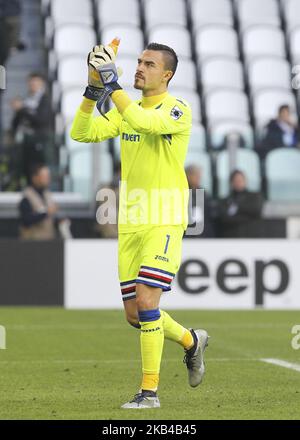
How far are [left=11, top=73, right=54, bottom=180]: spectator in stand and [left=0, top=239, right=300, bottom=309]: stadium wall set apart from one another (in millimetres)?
1152

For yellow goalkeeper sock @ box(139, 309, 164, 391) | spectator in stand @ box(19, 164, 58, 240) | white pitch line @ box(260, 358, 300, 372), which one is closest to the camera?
yellow goalkeeper sock @ box(139, 309, 164, 391)

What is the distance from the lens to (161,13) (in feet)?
76.8

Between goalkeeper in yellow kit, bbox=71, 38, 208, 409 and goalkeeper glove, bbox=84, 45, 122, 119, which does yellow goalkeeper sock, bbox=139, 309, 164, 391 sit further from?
goalkeeper glove, bbox=84, 45, 122, 119

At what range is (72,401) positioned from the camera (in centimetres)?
817

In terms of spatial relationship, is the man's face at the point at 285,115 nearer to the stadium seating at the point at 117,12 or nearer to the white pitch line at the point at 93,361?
the stadium seating at the point at 117,12

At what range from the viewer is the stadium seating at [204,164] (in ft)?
59.8

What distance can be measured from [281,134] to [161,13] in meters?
5.67

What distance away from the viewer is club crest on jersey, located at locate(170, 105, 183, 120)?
8.22m

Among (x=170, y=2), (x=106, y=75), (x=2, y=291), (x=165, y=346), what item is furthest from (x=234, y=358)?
(x=170, y=2)

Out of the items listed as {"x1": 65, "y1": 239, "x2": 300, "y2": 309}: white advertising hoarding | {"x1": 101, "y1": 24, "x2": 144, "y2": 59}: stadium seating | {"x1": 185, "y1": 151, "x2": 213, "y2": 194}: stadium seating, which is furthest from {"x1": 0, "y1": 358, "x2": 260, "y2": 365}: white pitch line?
{"x1": 101, "y1": 24, "x2": 144, "y2": 59}: stadium seating

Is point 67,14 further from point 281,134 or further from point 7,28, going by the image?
point 281,134

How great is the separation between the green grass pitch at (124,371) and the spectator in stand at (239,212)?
2243mm

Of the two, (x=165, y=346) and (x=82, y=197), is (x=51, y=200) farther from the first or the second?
(x=165, y=346)

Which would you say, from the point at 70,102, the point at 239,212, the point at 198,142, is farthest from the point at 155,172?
the point at 70,102
